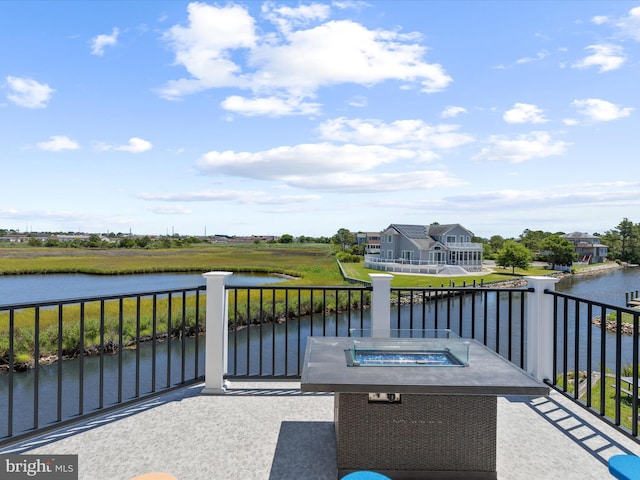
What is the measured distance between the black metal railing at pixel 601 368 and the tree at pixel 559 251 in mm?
27845

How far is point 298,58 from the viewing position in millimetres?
9594

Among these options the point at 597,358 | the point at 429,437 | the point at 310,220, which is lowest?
the point at 597,358

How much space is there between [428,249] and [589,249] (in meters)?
42.4

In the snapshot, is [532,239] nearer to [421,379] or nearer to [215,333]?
[215,333]

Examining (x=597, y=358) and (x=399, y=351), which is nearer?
(x=399, y=351)

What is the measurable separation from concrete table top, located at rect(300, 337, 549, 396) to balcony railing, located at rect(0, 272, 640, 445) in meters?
0.46

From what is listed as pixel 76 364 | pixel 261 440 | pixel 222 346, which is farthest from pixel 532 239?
pixel 261 440

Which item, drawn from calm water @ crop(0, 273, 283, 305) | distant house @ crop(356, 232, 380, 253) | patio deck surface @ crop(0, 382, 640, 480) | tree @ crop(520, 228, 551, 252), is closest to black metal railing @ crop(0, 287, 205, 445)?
patio deck surface @ crop(0, 382, 640, 480)

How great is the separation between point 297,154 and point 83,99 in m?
11.3

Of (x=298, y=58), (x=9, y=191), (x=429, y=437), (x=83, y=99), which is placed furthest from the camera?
(x=9, y=191)

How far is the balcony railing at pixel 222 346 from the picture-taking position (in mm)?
3064

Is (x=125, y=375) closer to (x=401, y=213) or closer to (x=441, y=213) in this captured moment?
(x=401, y=213)

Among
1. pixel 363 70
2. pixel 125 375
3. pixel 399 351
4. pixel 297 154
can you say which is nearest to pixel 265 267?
pixel 297 154

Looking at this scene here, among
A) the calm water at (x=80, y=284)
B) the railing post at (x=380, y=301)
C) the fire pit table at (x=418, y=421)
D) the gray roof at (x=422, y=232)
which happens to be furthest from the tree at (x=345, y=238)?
the fire pit table at (x=418, y=421)
